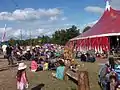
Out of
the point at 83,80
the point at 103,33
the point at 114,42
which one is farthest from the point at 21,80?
the point at 114,42

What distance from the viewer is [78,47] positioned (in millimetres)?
37906

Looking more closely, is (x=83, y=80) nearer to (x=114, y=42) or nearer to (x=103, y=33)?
(x=103, y=33)

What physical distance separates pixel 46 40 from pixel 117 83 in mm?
99865

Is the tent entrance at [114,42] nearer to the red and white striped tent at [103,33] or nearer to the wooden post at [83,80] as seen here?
the red and white striped tent at [103,33]

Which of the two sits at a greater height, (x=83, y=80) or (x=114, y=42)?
(x=114, y=42)

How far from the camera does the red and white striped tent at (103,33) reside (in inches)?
1291

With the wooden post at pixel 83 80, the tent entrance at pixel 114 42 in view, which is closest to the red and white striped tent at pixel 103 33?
the tent entrance at pixel 114 42

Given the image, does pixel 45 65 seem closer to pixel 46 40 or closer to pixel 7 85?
pixel 7 85

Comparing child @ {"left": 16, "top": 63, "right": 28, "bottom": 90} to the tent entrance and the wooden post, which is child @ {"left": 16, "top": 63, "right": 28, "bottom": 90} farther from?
the tent entrance

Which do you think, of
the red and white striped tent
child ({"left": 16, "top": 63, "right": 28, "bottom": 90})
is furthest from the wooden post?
the red and white striped tent

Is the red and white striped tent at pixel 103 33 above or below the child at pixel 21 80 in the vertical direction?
above

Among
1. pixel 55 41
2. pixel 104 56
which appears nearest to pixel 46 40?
pixel 55 41

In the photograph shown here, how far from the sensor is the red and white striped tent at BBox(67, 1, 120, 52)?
3278cm

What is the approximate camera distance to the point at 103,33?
109 feet
